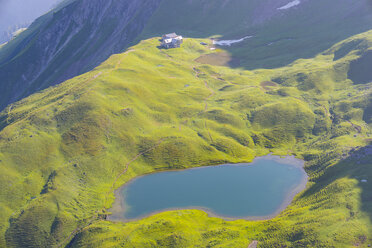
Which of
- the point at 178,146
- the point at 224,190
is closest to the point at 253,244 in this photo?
the point at 224,190

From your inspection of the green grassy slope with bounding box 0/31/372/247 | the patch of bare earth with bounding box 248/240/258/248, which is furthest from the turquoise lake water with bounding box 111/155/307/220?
the patch of bare earth with bounding box 248/240/258/248

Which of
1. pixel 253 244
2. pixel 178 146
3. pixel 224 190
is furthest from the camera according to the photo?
pixel 178 146

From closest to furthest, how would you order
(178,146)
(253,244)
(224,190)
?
(253,244), (224,190), (178,146)

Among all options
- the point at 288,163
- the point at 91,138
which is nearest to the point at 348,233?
the point at 288,163

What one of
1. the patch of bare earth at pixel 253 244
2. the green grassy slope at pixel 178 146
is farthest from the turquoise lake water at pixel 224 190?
the patch of bare earth at pixel 253 244

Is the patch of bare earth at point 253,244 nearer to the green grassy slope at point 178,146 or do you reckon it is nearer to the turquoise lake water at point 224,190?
the green grassy slope at point 178,146

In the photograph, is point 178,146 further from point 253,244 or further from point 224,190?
point 253,244
